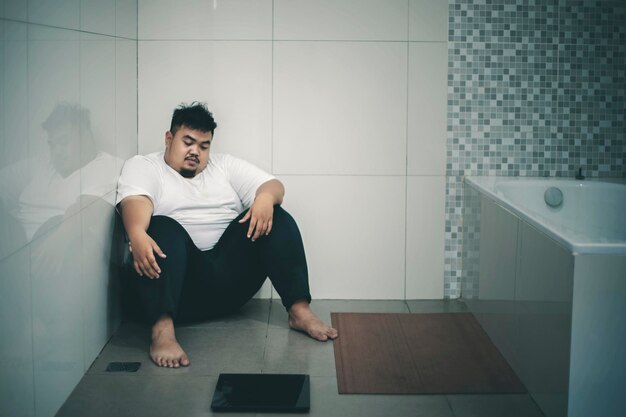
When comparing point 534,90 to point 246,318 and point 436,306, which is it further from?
point 246,318

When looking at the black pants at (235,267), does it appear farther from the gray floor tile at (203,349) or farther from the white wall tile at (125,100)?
the white wall tile at (125,100)

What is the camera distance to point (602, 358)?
2033 millimetres

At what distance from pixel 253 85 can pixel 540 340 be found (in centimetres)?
183

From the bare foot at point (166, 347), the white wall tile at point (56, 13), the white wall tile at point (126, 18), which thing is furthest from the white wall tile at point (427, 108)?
the white wall tile at point (56, 13)

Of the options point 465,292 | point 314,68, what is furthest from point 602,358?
point 314,68

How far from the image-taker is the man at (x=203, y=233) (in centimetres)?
271

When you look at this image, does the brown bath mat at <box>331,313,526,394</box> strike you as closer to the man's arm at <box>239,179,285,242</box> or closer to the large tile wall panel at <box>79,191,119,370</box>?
the man's arm at <box>239,179,285,242</box>

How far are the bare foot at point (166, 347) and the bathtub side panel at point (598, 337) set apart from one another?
1.36m

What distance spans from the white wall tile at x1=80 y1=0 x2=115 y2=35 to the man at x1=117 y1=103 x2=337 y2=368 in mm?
475

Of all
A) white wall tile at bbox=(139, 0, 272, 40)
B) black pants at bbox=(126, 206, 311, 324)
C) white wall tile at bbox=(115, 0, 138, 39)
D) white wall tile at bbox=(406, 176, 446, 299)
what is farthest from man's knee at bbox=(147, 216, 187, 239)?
white wall tile at bbox=(406, 176, 446, 299)

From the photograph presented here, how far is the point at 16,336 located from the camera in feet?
6.01

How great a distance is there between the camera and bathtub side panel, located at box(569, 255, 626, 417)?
6.61 ft

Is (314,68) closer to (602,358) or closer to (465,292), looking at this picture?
(465,292)

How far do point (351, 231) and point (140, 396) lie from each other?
1.47 meters
